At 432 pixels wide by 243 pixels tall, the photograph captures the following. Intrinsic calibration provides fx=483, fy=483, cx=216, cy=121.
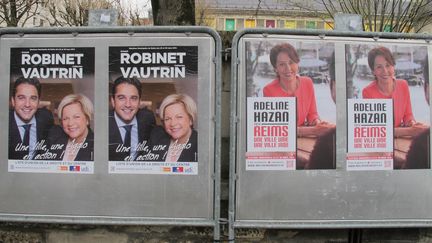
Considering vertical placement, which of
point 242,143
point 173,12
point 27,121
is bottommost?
point 242,143

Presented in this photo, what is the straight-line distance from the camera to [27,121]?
4.12m

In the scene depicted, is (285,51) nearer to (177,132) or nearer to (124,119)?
(177,132)

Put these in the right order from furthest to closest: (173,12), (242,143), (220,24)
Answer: (220,24) → (173,12) → (242,143)

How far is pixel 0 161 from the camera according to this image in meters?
4.16

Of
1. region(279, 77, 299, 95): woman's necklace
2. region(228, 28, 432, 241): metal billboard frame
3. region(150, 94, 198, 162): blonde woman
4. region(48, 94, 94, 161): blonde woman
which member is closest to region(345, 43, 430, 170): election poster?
region(228, 28, 432, 241): metal billboard frame

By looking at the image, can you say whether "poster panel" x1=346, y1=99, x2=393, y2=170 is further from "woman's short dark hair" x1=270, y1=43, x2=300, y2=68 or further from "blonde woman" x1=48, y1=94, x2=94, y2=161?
"blonde woman" x1=48, y1=94, x2=94, y2=161

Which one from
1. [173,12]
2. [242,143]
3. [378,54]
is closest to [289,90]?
[242,143]

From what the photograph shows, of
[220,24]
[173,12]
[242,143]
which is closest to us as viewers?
[242,143]

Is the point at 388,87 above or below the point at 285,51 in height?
below

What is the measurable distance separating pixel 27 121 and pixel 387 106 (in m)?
3.07

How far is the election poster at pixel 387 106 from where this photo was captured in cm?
409

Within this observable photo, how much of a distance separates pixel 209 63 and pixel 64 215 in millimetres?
1796

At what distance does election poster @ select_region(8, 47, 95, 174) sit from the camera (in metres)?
4.08

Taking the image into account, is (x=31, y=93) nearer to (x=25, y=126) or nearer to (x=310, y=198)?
(x=25, y=126)
